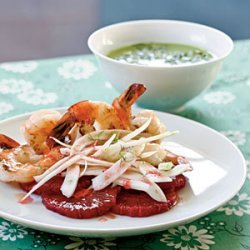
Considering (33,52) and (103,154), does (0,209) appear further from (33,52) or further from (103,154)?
(33,52)

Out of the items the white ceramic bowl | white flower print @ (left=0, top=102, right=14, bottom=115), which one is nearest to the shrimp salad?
the white ceramic bowl

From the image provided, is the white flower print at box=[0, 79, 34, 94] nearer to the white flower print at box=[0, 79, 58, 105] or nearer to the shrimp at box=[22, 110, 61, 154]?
the white flower print at box=[0, 79, 58, 105]

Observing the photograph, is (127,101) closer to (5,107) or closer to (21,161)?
(21,161)

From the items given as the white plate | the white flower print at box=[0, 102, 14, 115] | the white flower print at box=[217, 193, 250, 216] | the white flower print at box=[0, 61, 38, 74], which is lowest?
the white flower print at box=[0, 61, 38, 74]

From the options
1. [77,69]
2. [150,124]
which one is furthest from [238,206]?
[77,69]

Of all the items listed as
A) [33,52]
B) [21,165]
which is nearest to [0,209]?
[21,165]

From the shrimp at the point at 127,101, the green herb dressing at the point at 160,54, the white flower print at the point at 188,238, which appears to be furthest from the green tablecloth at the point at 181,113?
the shrimp at the point at 127,101
